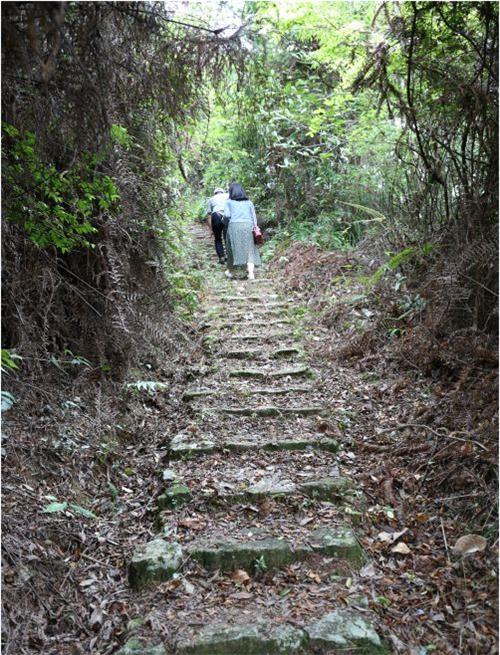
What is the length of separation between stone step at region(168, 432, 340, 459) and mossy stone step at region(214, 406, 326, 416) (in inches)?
18.8

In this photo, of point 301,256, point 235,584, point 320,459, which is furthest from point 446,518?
point 301,256

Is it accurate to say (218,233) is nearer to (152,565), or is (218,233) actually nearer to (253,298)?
(253,298)

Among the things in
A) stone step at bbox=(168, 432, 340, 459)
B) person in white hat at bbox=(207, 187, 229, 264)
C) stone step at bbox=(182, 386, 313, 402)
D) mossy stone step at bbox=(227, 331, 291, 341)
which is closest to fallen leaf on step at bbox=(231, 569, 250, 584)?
stone step at bbox=(168, 432, 340, 459)

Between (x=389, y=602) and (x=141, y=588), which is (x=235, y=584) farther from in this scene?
(x=389, y=602)

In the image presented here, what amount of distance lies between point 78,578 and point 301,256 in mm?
7755

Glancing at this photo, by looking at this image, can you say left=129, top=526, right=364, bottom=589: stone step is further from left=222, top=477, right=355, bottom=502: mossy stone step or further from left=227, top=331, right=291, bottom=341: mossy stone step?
left=227, top=331, right=291, bottom=341: mossy stone step

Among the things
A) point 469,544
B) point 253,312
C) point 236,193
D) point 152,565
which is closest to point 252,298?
point 253,312

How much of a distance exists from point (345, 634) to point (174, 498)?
153 centimetres

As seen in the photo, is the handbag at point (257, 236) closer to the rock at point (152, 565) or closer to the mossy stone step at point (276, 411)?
the mossy stone step at point (276, 411)

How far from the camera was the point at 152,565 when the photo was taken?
304cm

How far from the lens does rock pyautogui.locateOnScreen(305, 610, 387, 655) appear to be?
2.51 metres

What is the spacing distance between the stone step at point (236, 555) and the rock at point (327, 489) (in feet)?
1.45

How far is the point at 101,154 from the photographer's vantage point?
12.2ft

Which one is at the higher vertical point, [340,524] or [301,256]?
[301,256]
